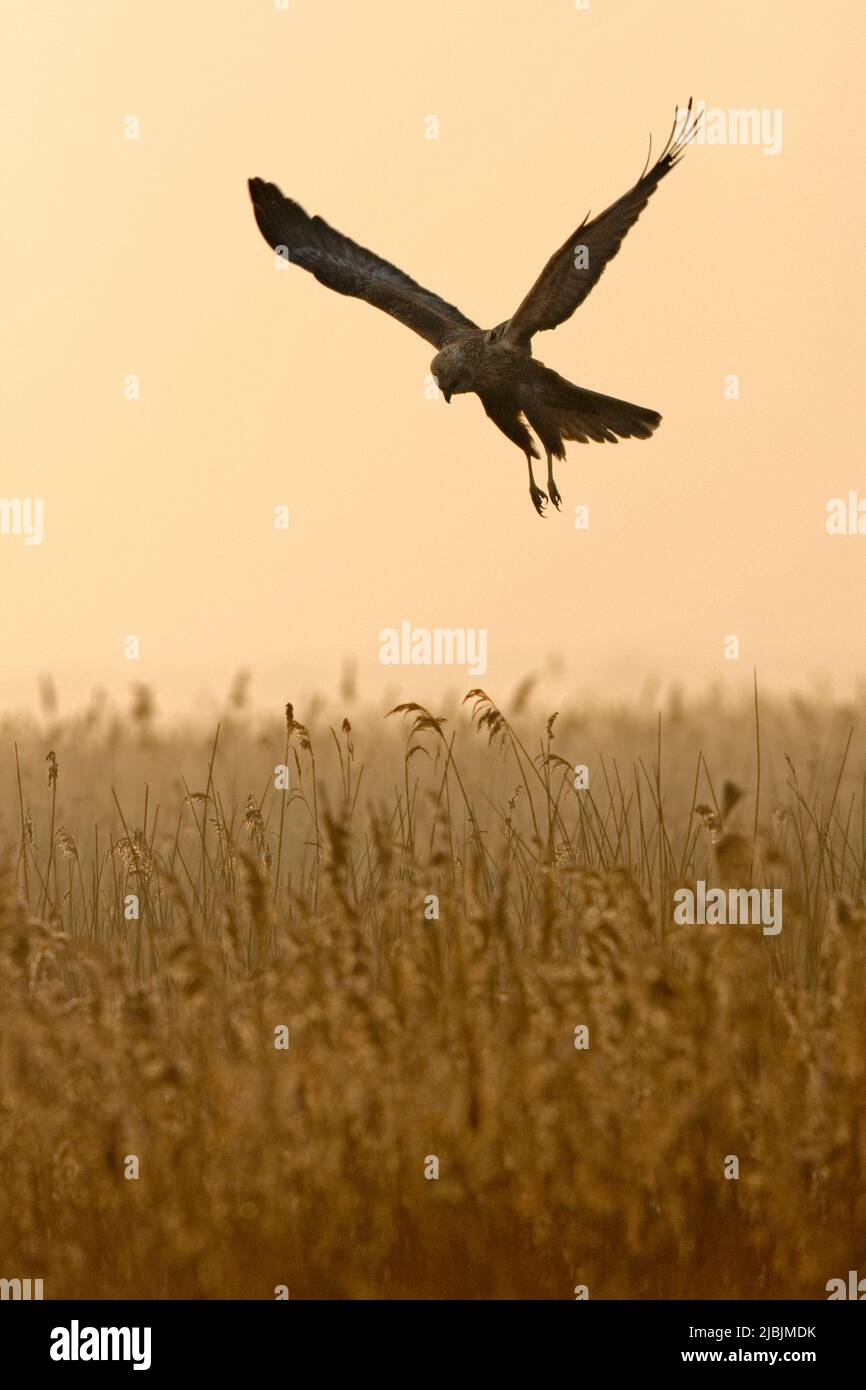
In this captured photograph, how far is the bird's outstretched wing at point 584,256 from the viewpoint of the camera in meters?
5.60

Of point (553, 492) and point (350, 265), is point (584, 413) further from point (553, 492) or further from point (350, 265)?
point (350, 265)

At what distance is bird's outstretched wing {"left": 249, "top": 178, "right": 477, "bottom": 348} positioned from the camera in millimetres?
7559

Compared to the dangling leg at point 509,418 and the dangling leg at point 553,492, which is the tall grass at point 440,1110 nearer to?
the dangling leg at point 553,492

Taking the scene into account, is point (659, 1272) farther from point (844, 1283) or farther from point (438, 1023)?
point (438, 1023)

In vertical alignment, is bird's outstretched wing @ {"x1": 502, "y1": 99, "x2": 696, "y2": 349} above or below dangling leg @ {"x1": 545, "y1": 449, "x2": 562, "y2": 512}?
above

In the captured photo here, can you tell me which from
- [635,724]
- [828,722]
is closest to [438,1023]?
[828,722]

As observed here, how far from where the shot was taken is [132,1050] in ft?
10.2

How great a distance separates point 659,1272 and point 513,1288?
30 centimetres

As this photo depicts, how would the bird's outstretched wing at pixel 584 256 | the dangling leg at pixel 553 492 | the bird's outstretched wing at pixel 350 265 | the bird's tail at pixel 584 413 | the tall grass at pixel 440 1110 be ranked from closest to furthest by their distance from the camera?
the tall grass at pixel 440 1110, the bird's outstretched wing at pixel 584 256, the dangling leg at pixel 553 492, the bird's tail at pixel 584 413, the bird's outstretched wing at pixel 350 265

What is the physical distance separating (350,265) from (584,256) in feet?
6.74

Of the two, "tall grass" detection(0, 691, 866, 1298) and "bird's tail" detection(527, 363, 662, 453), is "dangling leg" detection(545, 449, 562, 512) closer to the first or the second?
"bird's tail" detection(527, 363, 662, 453)

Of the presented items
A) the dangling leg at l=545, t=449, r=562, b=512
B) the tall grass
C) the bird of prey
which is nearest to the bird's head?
the bird of prey

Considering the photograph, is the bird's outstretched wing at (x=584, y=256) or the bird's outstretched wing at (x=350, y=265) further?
the bird's outstretched wing at (x=350, y=265)

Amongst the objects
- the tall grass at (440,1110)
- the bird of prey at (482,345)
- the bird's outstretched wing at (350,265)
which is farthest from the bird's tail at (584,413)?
the tall grass at (440,1110)
